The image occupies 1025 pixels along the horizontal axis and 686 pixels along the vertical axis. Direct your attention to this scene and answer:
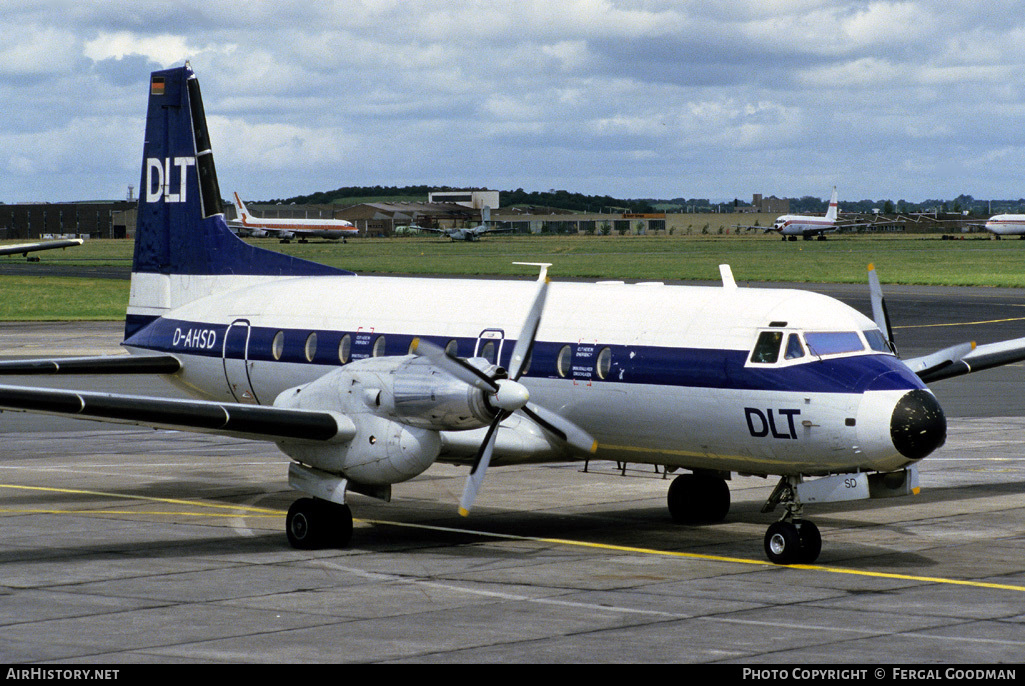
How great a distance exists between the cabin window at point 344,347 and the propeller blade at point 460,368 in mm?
4001

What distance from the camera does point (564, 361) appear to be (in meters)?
17.9

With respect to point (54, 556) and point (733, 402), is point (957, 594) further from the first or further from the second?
point (54, 556)

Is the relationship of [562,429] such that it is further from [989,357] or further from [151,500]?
[989,357]

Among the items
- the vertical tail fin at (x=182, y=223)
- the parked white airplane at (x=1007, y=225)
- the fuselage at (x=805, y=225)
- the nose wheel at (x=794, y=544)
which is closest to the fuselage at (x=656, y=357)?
the nose wheel at (x=794, y=544)

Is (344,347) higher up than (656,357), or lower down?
lower down

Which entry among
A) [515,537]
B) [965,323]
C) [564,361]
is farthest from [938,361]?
[965,323]

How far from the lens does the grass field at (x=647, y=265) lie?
7319 centimetres

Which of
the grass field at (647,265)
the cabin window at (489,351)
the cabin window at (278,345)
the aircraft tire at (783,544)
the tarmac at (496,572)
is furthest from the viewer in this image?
the grass field at (647,265)

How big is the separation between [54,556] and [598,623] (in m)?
7.67

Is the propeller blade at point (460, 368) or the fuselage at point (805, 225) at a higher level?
the fuselage at point (805, 225)

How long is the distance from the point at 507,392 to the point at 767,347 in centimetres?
339

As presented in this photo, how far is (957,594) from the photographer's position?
47.7 feet

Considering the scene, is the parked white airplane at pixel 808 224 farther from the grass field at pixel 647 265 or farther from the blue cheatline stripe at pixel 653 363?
the blue cheatline stripe at pixel 653 363

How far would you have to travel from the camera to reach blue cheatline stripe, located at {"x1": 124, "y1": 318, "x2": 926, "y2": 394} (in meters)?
15.8
